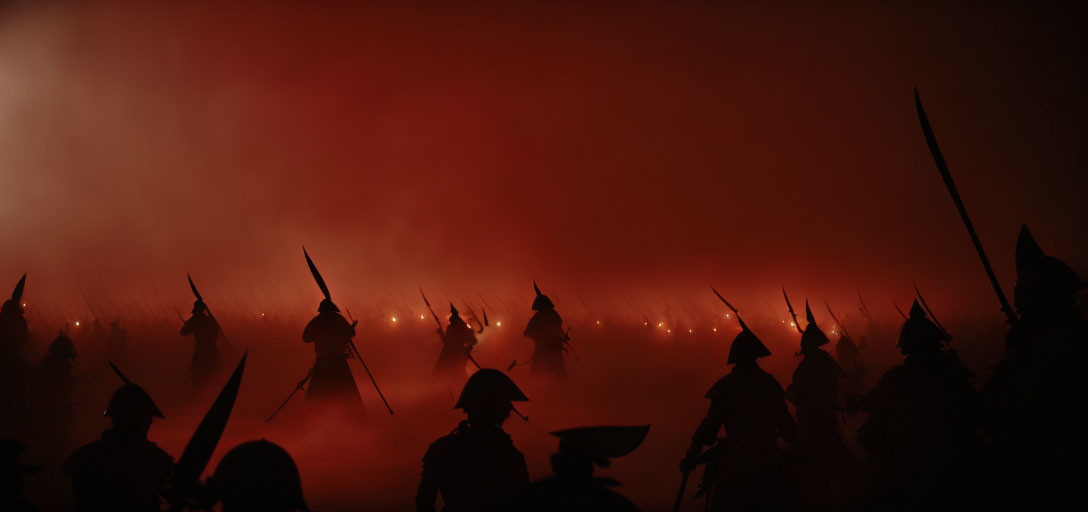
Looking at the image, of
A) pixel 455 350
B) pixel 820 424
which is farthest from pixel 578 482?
pixel 455 350

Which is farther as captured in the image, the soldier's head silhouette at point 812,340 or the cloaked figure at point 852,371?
the cloaked figure at point 852,371

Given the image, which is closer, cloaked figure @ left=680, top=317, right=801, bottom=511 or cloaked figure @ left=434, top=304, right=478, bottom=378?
cloaked figure @ left=680, top=317, right=801, bottom=511

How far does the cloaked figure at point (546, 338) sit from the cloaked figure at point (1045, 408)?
14.2 meters

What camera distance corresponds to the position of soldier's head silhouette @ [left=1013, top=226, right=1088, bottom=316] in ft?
21.1

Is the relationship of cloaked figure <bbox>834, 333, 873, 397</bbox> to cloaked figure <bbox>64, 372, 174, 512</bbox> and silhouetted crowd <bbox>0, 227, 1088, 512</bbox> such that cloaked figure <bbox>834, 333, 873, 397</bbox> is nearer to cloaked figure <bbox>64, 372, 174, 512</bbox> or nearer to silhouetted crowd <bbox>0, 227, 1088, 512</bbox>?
silhouetted crowd <bbox>0, 227, 1088, 512</bbox>

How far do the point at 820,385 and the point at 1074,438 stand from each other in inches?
262

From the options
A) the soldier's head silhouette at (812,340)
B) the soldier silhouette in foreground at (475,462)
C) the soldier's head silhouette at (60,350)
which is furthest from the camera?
the soldier's head silhouette at (60,350)

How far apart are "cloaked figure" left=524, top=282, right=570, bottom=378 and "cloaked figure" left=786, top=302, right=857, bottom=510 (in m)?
9.03

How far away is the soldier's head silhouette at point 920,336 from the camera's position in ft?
25.5

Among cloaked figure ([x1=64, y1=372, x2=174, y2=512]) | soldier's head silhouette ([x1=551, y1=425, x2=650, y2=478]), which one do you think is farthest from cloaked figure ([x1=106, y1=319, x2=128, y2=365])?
soldier's head silhouette ([x1=551, y1=425, x2=650, y2=478])

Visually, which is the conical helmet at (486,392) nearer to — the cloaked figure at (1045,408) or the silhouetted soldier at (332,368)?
the cloaked figure at (1045,408)

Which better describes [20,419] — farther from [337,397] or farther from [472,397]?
[472,397]

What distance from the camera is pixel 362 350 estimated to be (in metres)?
30.5

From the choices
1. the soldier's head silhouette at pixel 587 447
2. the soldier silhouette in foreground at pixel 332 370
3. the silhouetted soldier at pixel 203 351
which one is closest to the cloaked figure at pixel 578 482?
the soldier's head silhouette at pixel 587 447
